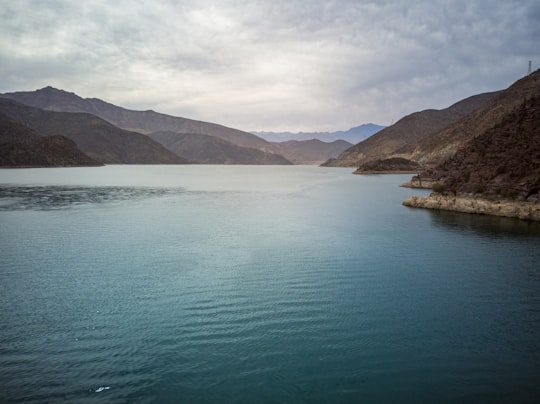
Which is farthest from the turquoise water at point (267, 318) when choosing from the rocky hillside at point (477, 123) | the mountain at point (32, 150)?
the mountain at point (32, 150)

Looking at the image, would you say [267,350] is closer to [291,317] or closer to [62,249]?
[291,317]

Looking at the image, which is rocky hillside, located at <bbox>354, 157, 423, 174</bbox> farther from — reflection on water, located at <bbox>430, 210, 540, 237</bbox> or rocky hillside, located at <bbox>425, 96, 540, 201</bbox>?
reflection on water, located at <bbox>430, 210, 540, 237</bbox>

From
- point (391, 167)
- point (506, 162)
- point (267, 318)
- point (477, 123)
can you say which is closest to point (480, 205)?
point (506, 162)

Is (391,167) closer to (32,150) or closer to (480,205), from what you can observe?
(480,205)

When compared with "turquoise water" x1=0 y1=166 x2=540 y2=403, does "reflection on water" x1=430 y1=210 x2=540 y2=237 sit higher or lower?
higher

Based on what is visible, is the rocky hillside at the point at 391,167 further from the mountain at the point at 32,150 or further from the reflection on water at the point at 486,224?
the mountain at the point at 32,150

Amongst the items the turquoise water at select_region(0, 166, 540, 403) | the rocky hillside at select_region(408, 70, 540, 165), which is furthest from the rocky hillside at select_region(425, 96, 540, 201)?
the rocky hillside at select_region(408, 70, 540, 165)
